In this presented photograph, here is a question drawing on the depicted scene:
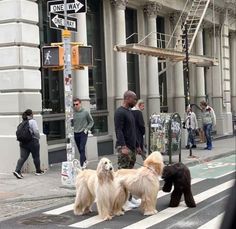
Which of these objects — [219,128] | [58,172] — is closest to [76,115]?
[58,172]

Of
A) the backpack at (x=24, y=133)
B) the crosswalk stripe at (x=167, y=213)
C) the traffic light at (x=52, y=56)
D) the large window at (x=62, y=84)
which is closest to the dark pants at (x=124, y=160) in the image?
the crosswalk stripe at (x=167, y=213)

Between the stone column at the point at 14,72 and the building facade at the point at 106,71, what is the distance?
25 millimetres

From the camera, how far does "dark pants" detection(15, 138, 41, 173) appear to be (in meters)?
12.0

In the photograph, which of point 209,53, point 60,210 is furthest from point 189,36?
point 60,210

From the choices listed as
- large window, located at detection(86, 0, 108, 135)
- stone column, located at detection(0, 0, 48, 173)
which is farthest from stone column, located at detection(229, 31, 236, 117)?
stone column, located at detection(0, 0, 48, 173)

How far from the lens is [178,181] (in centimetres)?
826

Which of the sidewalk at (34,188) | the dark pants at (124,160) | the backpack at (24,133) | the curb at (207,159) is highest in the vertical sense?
the backpack at (24,133)

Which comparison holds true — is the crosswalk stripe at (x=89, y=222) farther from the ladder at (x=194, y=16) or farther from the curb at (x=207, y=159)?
the ladder at (x=194, y=16)

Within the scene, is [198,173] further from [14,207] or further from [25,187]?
[14,207]

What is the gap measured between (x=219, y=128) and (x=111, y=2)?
35.7 ft

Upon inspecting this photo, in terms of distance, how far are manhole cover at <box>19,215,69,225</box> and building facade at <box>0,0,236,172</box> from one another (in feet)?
15.8

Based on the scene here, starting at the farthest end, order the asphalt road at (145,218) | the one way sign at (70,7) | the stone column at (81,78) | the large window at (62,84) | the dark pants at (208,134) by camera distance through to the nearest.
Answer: the dark pants at (208,134)
the stone column at (81,78)
the large window at (62,84)
the one way sign at (70,7)
the asphalt road at (145,218)

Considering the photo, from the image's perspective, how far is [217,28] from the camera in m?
26.4

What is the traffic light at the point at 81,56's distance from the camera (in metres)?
10.7
